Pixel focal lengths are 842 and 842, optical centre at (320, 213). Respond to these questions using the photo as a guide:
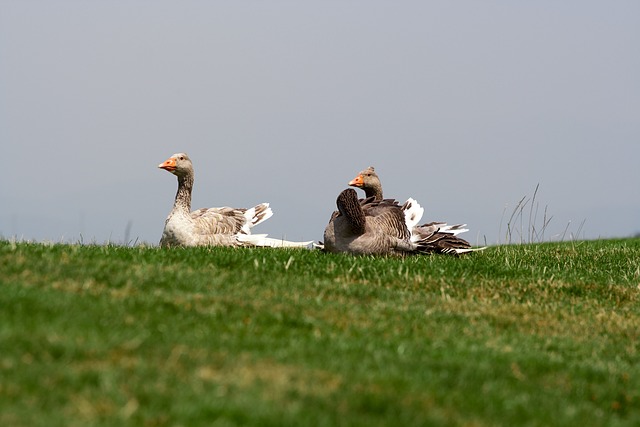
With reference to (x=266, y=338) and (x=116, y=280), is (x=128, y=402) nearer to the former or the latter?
(x=266, y=338)

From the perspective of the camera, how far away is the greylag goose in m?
20.3

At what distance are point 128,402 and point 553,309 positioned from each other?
877 cm

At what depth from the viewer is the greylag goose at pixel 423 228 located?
20281mm

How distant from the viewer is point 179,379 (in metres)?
7.01

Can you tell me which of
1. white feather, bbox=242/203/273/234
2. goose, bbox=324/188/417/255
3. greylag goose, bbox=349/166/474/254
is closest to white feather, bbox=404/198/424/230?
greylag goose, bbox=349/166/474/254

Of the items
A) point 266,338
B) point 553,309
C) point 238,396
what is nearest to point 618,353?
point 553,309

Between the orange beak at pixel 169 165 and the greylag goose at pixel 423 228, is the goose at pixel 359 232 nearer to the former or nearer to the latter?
the greylag goose at pixel 423 228

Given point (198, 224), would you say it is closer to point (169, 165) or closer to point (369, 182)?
point (169, 165)

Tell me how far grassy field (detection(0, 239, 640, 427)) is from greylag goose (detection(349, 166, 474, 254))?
496 centimetres

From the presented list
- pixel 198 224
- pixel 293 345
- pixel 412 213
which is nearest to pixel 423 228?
pixel 412 213

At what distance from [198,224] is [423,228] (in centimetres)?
557

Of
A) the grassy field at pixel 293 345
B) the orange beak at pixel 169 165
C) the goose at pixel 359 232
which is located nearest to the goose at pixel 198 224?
the orange beak at pixel 169 165

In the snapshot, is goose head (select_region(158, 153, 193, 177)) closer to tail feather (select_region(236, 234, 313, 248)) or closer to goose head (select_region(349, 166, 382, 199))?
tail feather (select_region(236, 234, 313, 248))

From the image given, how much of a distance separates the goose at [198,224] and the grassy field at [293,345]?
199 inches
